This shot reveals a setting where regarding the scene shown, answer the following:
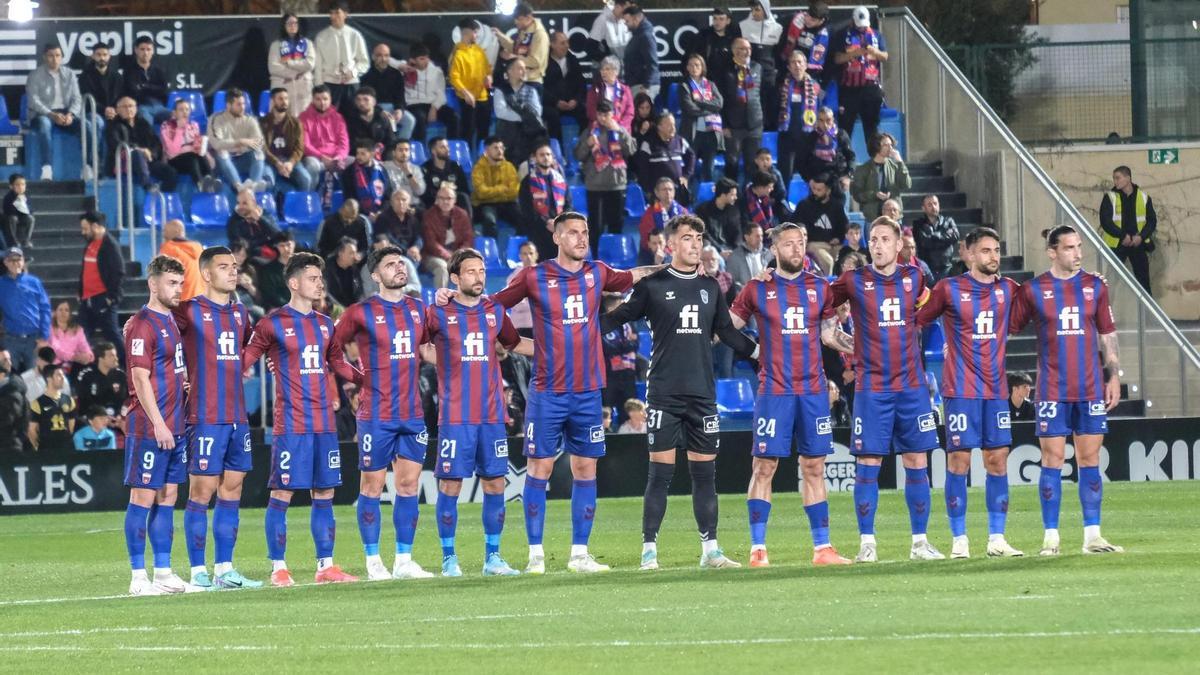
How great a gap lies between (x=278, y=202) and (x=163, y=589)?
12.3 metres

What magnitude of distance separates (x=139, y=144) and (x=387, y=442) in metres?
12.5

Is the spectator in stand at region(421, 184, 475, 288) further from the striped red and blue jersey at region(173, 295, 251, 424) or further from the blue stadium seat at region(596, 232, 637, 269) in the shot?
the striped red and blue jersey at region(173, 295, 251, 424)

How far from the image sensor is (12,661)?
31.4ft

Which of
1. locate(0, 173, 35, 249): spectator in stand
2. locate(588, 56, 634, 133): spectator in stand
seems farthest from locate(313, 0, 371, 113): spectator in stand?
locate(0, 173, 35, 249): spectator in stand

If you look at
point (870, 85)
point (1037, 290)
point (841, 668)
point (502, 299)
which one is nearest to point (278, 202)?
point (870, 85)

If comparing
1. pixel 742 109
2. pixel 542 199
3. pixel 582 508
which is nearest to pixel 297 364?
pixel 582 508

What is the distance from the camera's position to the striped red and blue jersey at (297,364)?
13.1 m

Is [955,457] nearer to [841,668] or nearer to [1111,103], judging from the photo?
[841,668]

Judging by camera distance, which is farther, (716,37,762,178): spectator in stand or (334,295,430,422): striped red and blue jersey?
(716,37,762,178): spectator in stand

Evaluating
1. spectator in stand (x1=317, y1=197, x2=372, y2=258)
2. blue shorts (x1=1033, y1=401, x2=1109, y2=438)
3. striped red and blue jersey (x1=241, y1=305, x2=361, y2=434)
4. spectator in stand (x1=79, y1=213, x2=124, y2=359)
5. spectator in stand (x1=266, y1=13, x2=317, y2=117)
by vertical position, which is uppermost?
spectator in stand (x1=266, y1=13, x2=317, y2=117)

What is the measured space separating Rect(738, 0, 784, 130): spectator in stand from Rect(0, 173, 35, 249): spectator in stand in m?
9.74

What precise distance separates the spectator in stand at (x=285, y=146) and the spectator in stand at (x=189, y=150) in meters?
0.76

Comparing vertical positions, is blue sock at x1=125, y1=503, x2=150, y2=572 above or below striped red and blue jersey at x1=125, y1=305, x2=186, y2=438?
below

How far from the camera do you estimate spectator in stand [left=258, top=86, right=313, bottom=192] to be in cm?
2405
